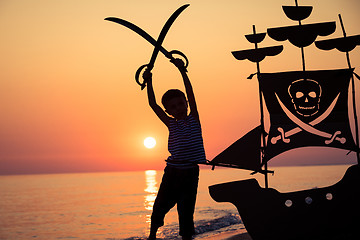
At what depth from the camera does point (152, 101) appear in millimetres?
6016

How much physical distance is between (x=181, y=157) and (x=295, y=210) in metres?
2.34

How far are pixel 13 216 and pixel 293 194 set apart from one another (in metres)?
29.9

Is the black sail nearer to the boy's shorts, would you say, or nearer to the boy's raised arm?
the boy's shorts

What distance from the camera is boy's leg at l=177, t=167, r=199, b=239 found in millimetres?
5594

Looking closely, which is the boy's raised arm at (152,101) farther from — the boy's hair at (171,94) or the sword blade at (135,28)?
the sword blade at (135,28)

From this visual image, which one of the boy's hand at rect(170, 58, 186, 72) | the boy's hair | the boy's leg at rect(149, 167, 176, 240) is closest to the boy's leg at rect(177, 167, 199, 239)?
the boy's leg at rect(149, 167, 176, 240)

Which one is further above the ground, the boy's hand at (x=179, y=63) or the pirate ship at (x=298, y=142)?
the boy's hand at (x=179, y=63)

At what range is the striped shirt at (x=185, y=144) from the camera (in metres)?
5.55

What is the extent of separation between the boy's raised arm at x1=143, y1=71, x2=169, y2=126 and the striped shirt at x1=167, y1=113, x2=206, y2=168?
208mm

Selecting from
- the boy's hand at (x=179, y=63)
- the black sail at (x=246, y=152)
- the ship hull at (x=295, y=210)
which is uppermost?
the boy's hand at (x=179, y=63)

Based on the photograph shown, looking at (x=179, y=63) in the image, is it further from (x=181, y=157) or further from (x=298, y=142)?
(x=298, y=142)

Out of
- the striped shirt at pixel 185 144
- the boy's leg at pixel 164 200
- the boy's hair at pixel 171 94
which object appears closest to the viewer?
the striped shirt at pixel 185 144

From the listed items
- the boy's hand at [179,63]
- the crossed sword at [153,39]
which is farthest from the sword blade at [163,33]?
the boy's hand at [179,63]

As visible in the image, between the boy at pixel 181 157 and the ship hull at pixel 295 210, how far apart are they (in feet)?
2.82
